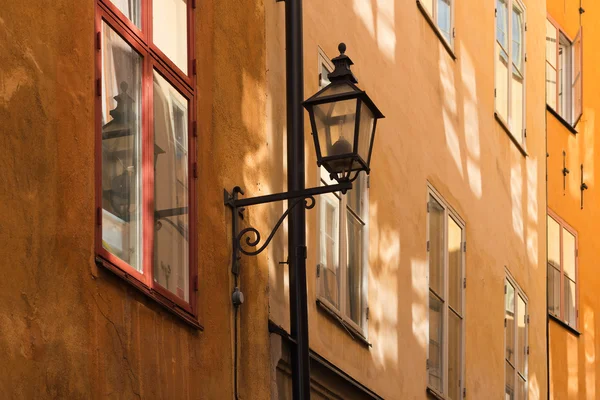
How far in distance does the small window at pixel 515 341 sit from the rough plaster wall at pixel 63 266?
8.09 metres

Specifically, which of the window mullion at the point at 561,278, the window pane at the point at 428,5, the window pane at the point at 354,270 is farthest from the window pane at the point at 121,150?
the window mullion at the point at 561,278

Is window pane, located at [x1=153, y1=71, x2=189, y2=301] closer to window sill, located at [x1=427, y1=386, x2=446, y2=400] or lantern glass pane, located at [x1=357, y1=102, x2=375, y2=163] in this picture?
lantern glass pane, located at [x1=357, y1=102, x2=375, y2=163]

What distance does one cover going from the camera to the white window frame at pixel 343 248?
1048 cm

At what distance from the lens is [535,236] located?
17578mm

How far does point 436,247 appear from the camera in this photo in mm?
13617

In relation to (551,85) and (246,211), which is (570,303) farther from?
(246,211)

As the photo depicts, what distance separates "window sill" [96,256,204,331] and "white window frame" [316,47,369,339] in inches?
92.2

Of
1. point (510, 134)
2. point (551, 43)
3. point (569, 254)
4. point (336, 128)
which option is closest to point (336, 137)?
point (336, 128)

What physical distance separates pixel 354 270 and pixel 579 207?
11.0 meters

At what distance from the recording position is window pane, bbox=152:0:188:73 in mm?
7965

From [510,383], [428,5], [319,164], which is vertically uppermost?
[428,5]

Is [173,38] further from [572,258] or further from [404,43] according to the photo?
[572,258]

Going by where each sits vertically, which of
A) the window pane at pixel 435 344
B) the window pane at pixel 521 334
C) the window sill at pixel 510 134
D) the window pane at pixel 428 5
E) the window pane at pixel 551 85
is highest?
the window pane at pixel 551 85

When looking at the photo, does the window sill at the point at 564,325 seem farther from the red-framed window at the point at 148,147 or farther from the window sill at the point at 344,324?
the red-framed window at the point at 148,147
